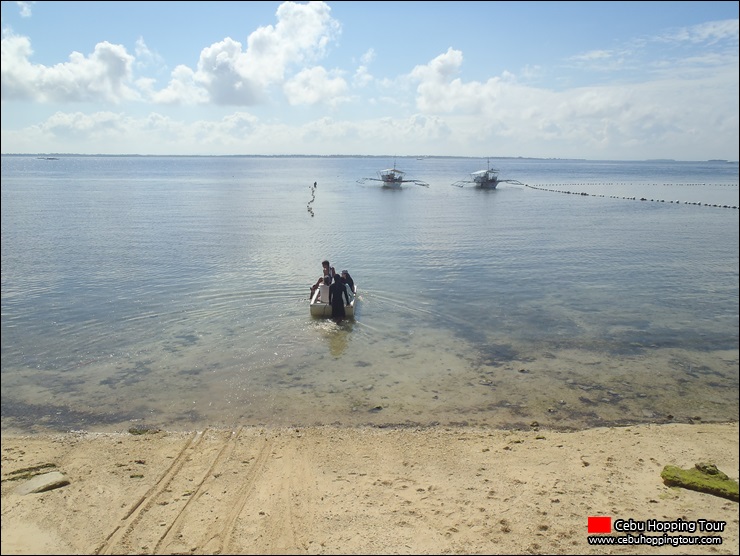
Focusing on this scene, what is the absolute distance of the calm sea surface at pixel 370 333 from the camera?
11.8 metres

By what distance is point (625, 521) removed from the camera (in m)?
6.83

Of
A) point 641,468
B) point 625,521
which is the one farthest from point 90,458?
point 641,468

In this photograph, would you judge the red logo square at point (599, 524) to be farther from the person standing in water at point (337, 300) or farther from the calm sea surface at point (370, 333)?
the person standing in water at point (337, 300)

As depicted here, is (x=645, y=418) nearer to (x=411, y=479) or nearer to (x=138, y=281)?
(x=411, y=479)

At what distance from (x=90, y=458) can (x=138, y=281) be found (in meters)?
15.7

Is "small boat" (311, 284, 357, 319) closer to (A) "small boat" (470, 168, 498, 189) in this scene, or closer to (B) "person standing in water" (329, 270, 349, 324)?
(B) "person standing in water" (329, 270, 349, 324)

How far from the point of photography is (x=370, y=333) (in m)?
16.7

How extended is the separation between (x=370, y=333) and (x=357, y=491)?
8.85 m

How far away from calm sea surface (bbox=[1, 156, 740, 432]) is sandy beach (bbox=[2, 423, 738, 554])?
119cm

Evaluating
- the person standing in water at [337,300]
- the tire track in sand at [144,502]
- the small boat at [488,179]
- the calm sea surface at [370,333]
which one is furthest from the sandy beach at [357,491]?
the small boat at [488,179]

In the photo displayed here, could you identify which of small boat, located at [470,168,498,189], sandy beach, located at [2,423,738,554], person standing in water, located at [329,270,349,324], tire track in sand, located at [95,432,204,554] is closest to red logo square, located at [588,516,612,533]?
sandy beach, located at [2,423,738,554]

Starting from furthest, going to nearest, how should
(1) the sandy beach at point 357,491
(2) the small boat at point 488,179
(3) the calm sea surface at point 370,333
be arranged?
(2) the small boat at point 488,179 → (3) the calm sea surface at point 370,333 → (1) the sandy beach at point 357,491

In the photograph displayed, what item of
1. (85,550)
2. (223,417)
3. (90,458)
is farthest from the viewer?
(223,417)

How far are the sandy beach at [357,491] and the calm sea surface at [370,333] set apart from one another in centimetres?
119
